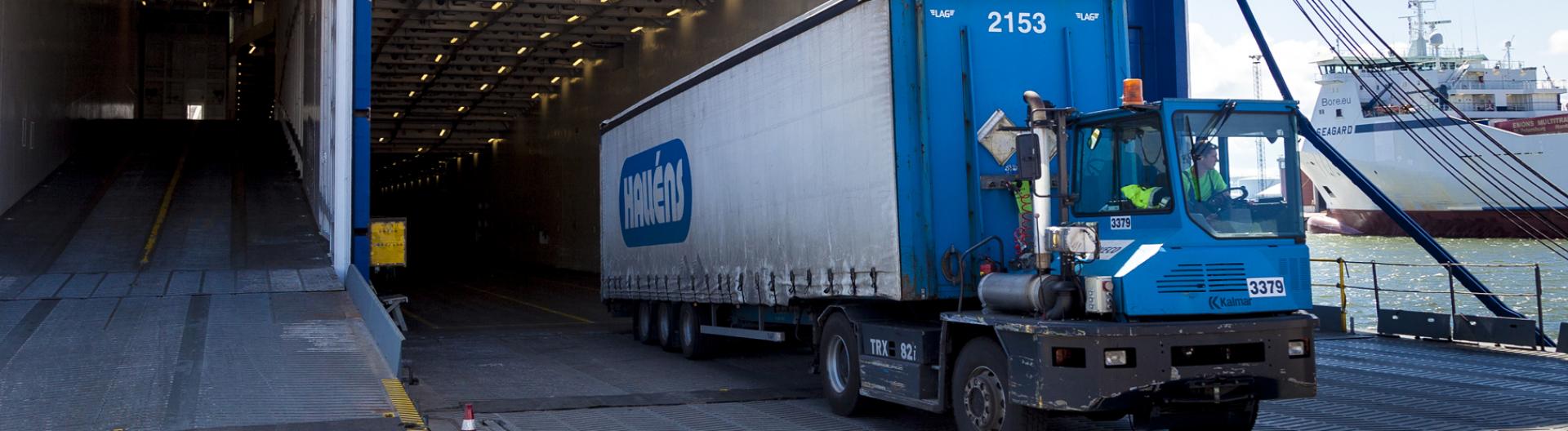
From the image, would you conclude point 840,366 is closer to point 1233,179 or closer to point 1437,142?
point 1233,179

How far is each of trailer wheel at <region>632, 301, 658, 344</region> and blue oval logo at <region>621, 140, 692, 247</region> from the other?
902mm

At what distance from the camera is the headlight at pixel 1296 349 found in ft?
27.0

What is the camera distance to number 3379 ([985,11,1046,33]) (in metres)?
9.90

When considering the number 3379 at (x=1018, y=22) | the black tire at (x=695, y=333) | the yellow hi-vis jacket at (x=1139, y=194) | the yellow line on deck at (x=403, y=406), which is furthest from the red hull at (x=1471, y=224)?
the yellow line on deck at (x=403, y=406)

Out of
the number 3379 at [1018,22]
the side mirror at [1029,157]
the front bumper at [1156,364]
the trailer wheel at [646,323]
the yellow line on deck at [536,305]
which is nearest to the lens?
the front bumper at [1156,364]

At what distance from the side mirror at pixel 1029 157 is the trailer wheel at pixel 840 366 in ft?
9.40

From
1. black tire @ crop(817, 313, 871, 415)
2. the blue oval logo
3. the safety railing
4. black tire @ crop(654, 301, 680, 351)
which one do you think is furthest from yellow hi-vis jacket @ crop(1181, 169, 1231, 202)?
black tire @ crop(654, 301, 680, 351)

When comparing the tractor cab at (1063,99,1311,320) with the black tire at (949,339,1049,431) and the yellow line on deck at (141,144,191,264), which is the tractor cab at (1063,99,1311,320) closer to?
the black tire at (949,339,1049,431)

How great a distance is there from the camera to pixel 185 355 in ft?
33.3

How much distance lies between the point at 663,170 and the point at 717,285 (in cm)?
269

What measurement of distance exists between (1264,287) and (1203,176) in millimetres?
847

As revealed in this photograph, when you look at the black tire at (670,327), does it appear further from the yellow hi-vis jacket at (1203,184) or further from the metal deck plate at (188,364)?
the yellow hi-vis jacket at (1203,184)

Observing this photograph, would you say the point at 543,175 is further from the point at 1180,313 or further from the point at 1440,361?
the point at 1180,313

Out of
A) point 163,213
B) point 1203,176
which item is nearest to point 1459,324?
point 1203,176
